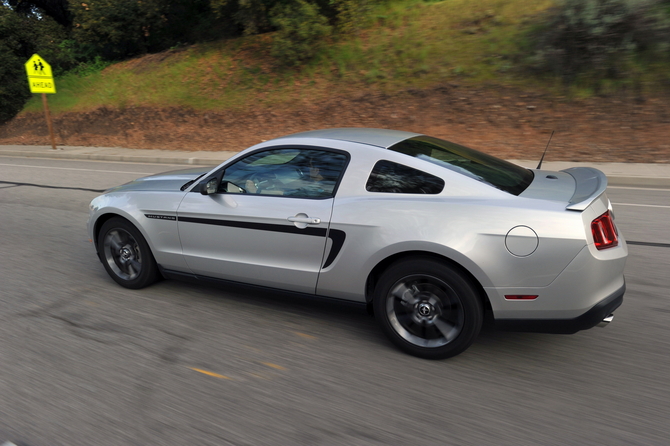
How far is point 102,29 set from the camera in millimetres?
25094

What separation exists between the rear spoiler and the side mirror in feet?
8.57

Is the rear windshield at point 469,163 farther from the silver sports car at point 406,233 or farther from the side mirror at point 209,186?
the side mirror at point 209,186

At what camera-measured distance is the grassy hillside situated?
54.9 ft

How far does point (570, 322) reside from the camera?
127 inches

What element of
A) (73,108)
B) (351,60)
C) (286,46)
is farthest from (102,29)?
(351,60)

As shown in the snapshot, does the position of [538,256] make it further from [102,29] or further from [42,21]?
[42,21]

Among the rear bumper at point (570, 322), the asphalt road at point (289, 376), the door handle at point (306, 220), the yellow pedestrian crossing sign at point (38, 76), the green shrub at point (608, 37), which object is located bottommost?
the asphalt road at point (289, 376)

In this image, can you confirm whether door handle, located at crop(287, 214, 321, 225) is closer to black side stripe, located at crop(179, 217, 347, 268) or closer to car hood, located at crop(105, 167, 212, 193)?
black side stripe, located at crop(179, 217, 347, 268)

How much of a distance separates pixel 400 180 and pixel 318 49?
17.4 metres

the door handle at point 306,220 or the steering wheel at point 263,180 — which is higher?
the steering wheel at point 263,180

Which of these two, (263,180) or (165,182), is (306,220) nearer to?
(263,180)

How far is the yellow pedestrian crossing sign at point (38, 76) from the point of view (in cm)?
1945

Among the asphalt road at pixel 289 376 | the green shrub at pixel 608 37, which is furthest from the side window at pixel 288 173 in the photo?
the green shrub at pixel 608 37

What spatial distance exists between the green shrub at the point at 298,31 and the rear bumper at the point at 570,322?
17320 mm
